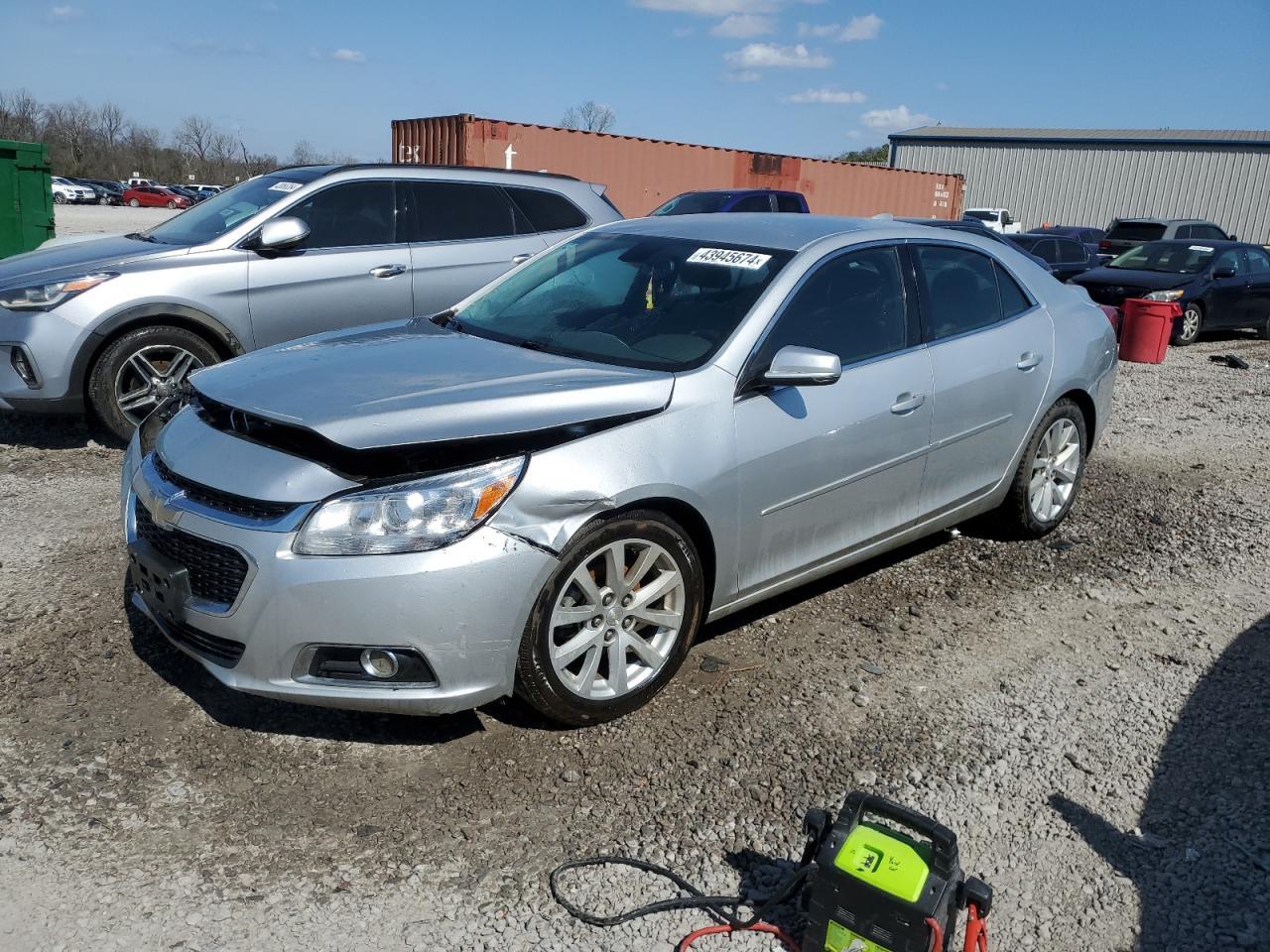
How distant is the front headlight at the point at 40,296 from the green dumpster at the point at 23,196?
27.0 ft

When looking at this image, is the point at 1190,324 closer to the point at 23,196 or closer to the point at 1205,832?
the point at 1205,832

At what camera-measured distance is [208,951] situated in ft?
7.82

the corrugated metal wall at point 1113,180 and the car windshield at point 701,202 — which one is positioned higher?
the corrugated metal wall at point 1113,180

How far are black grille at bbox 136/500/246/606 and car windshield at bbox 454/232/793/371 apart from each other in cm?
138

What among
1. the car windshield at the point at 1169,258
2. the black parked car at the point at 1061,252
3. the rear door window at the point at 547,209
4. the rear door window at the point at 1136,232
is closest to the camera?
the rear door window at the point at 547,209

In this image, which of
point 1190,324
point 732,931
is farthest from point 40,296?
point 1190,324

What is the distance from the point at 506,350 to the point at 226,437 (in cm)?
103

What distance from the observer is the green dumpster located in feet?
42.3

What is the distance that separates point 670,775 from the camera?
3176 mm

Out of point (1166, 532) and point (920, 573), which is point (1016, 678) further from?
point (1166, 532)

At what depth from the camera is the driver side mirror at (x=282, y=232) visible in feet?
20.1

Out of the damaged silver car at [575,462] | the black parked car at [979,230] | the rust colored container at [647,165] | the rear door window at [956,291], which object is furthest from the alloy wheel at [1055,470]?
the rust colored container at [647,165]

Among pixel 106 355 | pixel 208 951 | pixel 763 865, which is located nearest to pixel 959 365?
pixel 763 865

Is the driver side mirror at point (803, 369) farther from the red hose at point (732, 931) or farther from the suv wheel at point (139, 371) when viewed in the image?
the suv wheel at point (139, 371)
